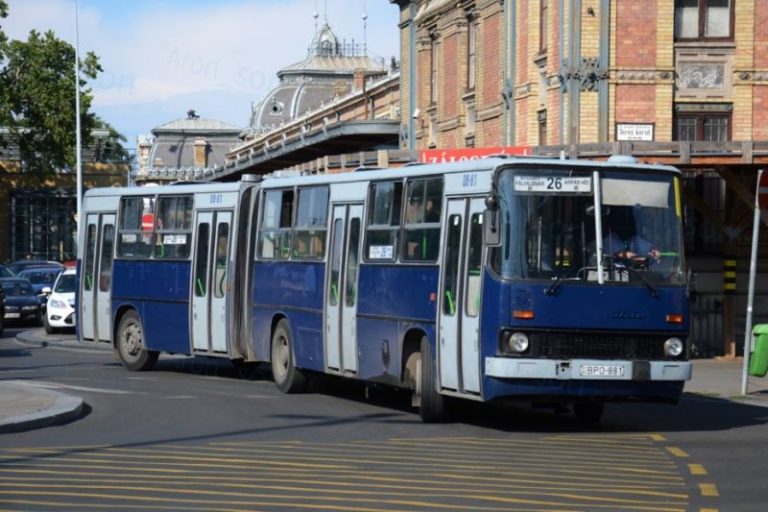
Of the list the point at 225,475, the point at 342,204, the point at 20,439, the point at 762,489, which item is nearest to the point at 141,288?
the point at 342,204

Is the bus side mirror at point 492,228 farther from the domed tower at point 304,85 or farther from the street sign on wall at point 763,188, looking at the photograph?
the domed tower at point 304,85

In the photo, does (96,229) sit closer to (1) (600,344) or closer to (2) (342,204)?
(2) (342,204)

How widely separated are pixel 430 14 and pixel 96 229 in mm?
18808

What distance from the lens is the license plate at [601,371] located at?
1590 cm

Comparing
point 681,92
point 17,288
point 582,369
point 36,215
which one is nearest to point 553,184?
point 582,369

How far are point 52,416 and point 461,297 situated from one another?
4472 millimetres

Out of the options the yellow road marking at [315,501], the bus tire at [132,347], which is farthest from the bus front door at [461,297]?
the bus tire at [132,347]

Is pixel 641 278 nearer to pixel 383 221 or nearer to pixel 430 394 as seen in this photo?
pixel 430 394

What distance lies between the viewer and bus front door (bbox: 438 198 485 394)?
16.3 meters

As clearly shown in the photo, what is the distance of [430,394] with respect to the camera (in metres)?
17.3

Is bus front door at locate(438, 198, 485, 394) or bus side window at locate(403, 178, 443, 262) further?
bus side window at locate(403, 178, 443, 262)

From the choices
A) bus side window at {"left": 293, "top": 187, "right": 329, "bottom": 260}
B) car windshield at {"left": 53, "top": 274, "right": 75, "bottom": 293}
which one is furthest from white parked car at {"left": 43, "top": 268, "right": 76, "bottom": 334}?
bus side window at {"left": 293, "top": 187, "right": 329, "bottom": 260}

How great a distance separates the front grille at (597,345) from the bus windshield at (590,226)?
0.56m

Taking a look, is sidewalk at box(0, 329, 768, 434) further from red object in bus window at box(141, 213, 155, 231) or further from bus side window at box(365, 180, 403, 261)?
bus side window at box(365, 180, 403, 261)
